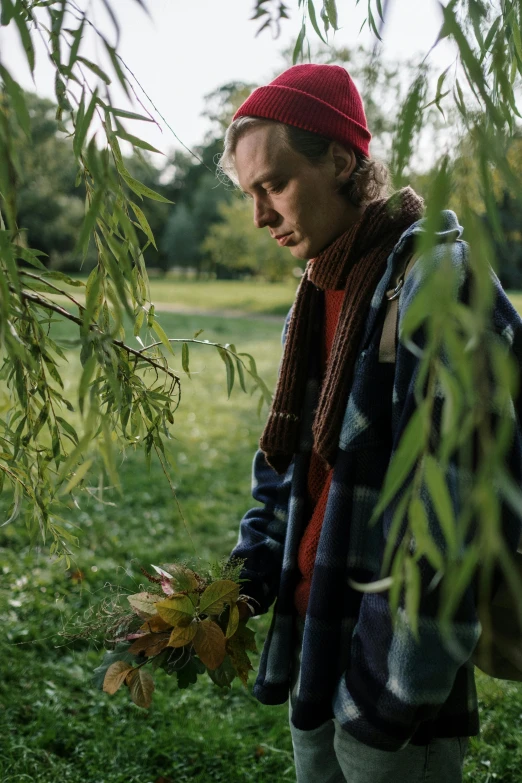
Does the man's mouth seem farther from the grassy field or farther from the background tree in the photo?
the background tree

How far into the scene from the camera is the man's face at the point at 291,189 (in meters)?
1.58

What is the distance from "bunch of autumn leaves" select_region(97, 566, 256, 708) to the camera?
1.51 metres

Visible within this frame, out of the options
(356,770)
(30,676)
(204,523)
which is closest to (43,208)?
(204,523)

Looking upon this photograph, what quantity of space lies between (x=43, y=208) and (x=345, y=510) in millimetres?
28215

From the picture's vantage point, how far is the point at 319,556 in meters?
1.51

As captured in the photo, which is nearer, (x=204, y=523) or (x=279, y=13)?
(x=279, y=13)

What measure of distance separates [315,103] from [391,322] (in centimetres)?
58

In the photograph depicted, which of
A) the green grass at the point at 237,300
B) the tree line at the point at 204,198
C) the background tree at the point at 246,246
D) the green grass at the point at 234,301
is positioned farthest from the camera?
the green grass at the point at 237,300

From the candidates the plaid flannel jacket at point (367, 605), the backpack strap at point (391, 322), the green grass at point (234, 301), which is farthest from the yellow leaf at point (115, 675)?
the green grass at point (234, 301)

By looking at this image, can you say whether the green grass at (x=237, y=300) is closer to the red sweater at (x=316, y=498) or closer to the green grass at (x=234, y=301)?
the green grass at (x=234, y=301)

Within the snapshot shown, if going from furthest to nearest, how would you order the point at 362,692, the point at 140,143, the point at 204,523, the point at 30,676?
the point at 204,523
the point at 30,676
the point at 362,692
the point at 140,143

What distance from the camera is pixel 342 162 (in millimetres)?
1646

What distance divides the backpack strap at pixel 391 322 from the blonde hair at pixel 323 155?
0.33 meters

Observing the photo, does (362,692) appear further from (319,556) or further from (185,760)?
(185,760)
